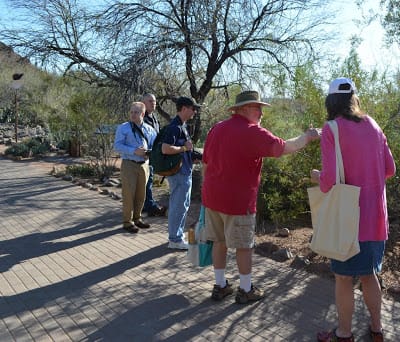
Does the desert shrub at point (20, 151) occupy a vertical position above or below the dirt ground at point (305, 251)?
above

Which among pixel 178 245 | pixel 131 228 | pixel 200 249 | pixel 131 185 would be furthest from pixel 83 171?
pixel 200 249

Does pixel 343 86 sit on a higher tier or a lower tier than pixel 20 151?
higher

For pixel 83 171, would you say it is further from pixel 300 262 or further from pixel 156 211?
pixel 300 262

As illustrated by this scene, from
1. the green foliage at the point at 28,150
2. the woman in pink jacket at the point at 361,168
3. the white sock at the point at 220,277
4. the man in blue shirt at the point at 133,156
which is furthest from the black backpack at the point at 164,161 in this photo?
the green foliage at the point at 28,150

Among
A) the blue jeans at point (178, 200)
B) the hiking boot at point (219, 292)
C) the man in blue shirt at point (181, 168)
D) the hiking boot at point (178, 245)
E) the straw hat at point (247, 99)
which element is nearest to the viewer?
the straw hat at point (247, 99)

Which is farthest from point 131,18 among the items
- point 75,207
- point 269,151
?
point 269,151

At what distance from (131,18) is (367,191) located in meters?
8.41

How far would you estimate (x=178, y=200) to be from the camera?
592cm

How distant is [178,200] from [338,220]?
2926 mm

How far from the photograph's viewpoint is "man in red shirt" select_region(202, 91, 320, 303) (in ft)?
13.0

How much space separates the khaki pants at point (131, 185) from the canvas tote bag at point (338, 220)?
3789 mm

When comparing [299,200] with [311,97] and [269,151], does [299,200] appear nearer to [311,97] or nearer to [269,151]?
[311,97]

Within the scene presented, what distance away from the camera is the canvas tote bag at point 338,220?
318 cm

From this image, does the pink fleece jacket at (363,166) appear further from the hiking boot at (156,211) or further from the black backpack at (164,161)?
the hiking boot at (156,211)
